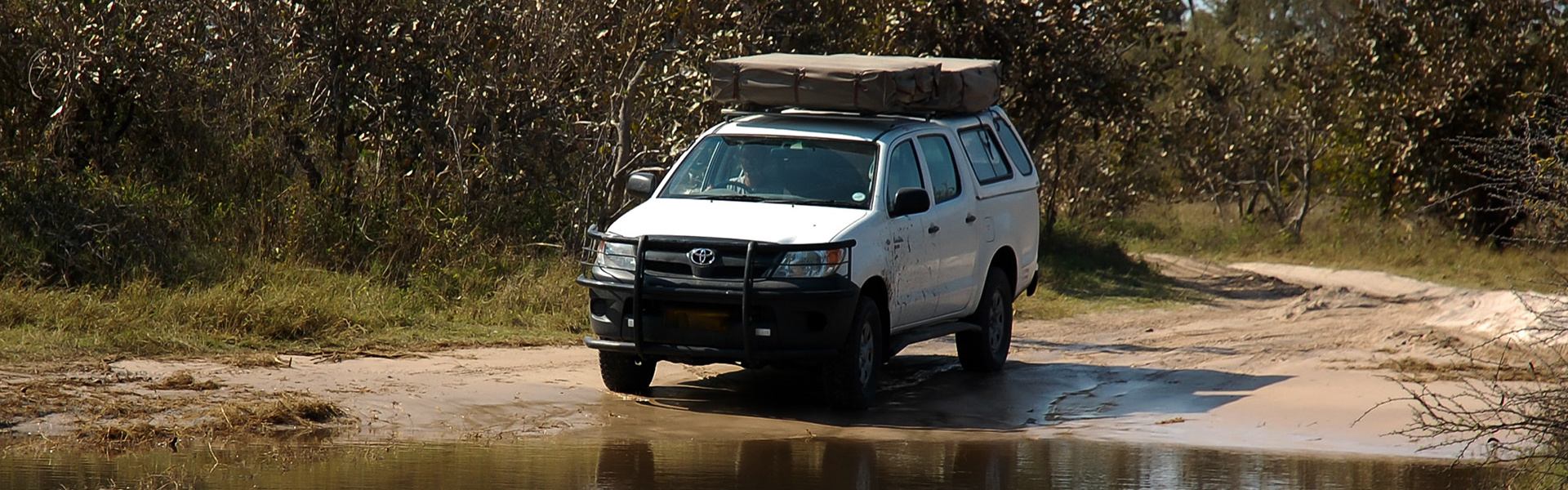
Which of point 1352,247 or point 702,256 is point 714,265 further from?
point 1352,247

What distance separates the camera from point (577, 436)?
7992 millimetres

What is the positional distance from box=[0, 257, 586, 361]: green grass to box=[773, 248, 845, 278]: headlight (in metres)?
3.13

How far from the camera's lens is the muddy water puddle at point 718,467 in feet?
22.1

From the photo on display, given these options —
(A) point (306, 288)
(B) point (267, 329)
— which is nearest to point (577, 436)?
(B) point (267, 329)

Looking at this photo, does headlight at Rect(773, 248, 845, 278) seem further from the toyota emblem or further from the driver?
the driver

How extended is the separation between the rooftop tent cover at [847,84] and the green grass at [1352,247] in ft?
32.9

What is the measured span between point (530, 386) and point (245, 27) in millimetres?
6069

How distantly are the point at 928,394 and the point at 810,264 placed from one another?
1689 mm

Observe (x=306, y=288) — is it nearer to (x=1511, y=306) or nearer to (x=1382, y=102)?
(x=1511, y=306)

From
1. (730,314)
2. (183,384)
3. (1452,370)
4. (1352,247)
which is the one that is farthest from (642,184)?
(1352,247)

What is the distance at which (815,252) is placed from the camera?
858cm

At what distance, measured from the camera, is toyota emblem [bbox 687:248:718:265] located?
334 inches

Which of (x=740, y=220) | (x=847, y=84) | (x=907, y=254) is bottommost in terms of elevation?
(x=907, y=254)

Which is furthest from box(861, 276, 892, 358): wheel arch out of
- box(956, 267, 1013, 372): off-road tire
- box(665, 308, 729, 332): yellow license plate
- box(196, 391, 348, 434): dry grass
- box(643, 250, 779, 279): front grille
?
box(196, 391, 348, 434): dry grass
